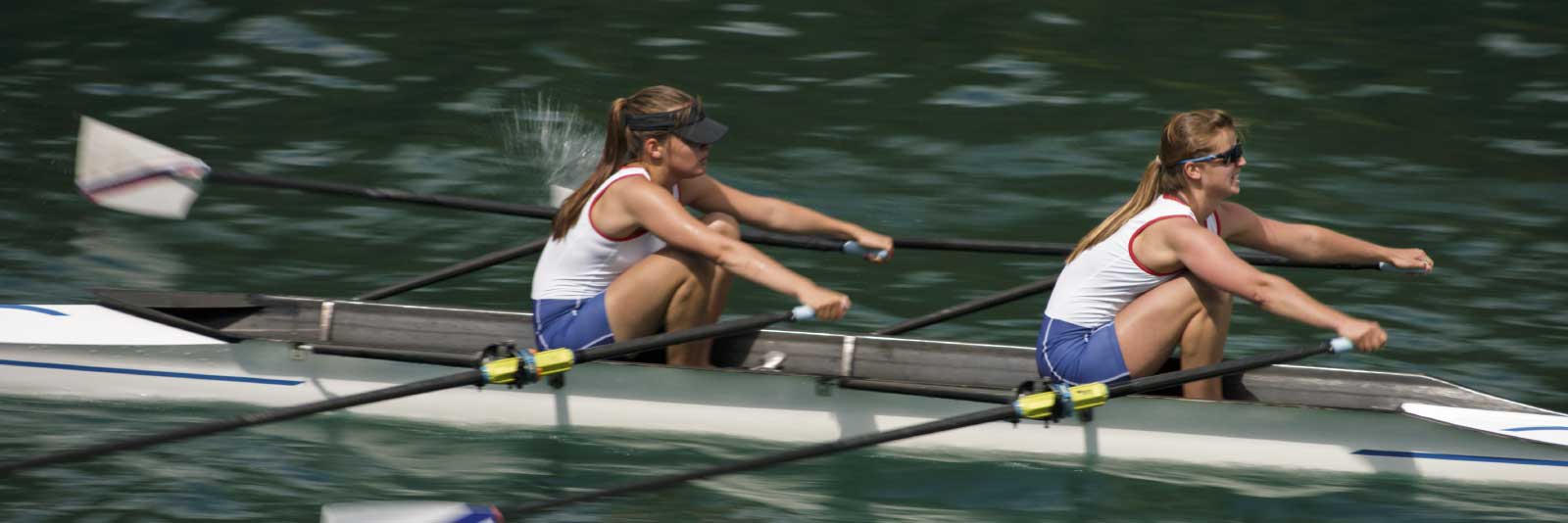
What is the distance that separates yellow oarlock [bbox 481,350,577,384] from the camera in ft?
16.2

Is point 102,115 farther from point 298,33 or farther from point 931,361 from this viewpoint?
point 931,361

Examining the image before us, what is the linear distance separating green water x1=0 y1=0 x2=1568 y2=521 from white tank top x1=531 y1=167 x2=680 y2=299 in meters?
0.51

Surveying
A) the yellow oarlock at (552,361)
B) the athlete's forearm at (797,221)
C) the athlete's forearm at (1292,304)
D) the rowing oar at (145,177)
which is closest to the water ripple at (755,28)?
the rowing oar at (145,177)

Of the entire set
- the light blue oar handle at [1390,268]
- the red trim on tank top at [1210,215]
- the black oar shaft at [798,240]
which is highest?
the red trim on tank top at [1210,215]

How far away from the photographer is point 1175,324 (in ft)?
15.8

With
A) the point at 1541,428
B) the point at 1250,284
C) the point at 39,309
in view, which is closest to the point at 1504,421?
the point at 1541,428

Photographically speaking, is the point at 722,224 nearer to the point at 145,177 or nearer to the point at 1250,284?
the point at 1250,284

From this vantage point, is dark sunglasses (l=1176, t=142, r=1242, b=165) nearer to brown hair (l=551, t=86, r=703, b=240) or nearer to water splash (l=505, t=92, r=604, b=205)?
brown hair (l=551, t=86, r=703, b=240)

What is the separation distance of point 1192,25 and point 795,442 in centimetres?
656

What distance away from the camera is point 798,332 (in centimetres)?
564

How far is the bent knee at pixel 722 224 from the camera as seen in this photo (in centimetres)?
519

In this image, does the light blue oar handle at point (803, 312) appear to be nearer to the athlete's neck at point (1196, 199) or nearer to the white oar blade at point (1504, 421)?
the athlete's neck at point (1196, 199)

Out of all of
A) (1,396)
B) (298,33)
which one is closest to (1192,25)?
(298,33)

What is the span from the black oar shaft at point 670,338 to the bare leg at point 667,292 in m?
0.21
